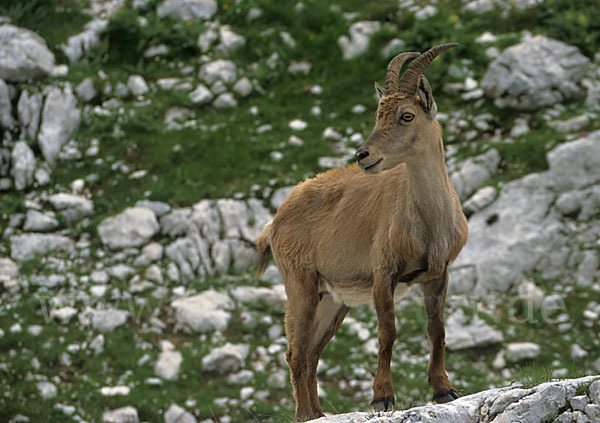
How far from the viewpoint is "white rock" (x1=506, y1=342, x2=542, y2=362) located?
11.6 meters

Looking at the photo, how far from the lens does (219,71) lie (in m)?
16.9

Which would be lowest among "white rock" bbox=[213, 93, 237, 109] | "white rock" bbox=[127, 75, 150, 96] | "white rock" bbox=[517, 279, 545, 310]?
"white rock" bbox=[517, 279, 545, 310]

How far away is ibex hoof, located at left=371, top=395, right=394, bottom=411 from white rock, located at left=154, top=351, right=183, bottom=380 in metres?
5.92

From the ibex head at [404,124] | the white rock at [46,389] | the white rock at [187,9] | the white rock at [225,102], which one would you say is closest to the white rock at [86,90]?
the white rock at [225,102]

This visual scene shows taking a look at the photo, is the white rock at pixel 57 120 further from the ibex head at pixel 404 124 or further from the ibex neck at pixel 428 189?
the ibex neck at pixel 428 189

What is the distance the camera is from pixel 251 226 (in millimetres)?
13867

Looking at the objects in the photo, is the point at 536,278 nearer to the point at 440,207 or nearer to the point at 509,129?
the point at 509,129

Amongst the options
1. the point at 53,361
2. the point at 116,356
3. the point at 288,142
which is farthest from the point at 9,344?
the point at 288,142

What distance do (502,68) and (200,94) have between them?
21.8ft

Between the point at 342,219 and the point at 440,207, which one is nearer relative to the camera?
the point at 440,207

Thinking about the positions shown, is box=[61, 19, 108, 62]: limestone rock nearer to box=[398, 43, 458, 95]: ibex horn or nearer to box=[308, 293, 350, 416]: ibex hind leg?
box=[308, 293, 350, 416]: ibex hind leg

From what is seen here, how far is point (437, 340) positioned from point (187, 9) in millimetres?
13737

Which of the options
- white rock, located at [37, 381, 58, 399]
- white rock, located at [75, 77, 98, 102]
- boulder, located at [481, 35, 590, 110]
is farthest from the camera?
white rock, located at [75, 77, 98, 102]

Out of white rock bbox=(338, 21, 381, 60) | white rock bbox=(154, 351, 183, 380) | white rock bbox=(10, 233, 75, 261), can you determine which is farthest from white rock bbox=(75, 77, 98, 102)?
white rock bbox=(154, 351, 183, 380)
